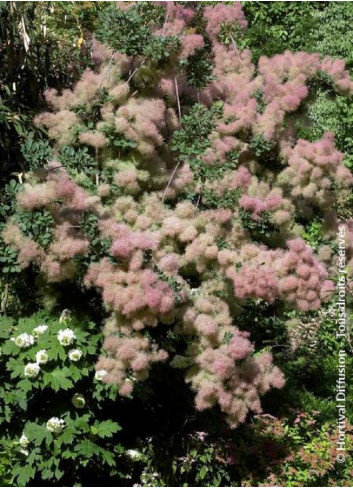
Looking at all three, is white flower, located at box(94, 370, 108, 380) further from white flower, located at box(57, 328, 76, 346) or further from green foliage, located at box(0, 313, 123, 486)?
white flower, located at box(57, 328, 76, 346)

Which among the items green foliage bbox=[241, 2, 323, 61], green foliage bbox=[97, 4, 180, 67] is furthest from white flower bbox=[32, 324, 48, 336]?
green foliage bbox=[241, 2, 323, 61]

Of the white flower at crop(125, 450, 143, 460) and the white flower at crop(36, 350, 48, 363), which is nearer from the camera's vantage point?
the white flower at crop(36, 350, 48, 363)

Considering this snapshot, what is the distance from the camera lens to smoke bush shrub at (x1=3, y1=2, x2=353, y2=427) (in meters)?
2.52

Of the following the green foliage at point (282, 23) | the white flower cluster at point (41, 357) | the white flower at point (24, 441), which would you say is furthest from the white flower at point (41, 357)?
the green foliage at point (282, 23)

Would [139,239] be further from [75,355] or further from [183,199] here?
→ [75,355]

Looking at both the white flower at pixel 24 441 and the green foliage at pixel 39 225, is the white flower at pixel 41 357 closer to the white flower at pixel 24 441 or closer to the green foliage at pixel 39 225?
the white flower at pixel 24 441

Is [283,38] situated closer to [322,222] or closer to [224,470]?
[322,222]

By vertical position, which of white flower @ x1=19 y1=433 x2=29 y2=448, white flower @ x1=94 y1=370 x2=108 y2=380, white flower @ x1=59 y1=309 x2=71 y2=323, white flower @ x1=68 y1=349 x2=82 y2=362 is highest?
white flower @ x1=59 y1=309 x2=71 y2=323

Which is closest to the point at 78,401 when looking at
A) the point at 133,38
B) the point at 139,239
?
the point at 139,239

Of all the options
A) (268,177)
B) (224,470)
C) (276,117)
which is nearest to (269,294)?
(268,177)

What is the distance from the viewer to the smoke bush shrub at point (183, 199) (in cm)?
252

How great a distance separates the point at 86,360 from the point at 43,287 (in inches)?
15.5

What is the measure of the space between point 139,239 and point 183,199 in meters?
0.51

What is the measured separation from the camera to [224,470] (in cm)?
325
